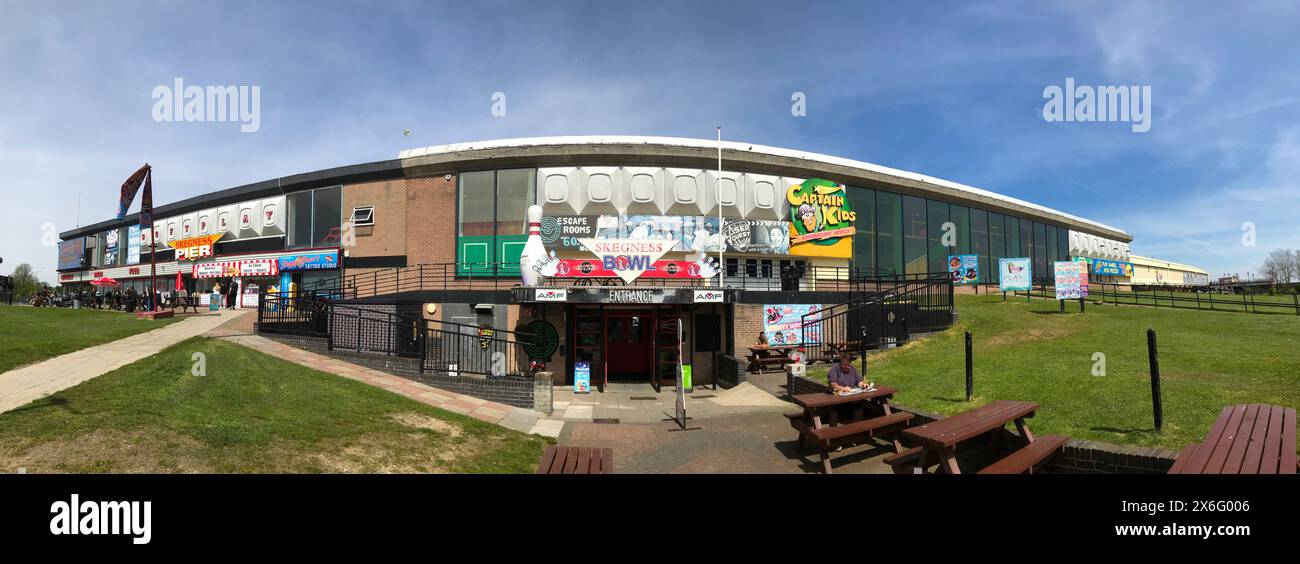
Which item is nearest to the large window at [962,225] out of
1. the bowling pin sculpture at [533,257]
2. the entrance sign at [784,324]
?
the entrance sign at [784,324]

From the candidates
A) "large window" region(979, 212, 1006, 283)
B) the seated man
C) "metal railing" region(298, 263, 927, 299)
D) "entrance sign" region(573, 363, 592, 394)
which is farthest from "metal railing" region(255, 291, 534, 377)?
"large window" region(979, 212, 1006, 283)

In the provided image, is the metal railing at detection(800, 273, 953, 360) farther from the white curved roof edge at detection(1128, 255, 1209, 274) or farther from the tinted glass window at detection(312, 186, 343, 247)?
the white curved roof edge at detection(1128, 255, 1209, 274)

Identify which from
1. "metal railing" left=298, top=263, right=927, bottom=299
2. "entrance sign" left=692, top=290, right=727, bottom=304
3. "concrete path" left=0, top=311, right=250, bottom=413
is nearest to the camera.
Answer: "concrete path" left=0, top=311, right=250, bottom=413

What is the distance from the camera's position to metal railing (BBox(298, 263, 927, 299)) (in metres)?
19.1

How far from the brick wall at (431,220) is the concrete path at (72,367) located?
409 inches

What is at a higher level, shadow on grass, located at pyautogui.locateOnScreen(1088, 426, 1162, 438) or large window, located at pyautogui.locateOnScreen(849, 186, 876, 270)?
large window, located at pyautogui.locateOnScreen(849, 186, 876, 270)

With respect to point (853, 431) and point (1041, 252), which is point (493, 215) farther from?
point (1041, 252)

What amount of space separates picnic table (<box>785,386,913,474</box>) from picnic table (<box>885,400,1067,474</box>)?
118cm

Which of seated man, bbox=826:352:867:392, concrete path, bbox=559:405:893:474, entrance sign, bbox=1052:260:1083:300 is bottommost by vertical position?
concrete path, bbox=559:405:893:474

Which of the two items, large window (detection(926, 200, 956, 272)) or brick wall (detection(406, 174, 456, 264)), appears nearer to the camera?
brick wall (detection(406, 174, 456, 264))

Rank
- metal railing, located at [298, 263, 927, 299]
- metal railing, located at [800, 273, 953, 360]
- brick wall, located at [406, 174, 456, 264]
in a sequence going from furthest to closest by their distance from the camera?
brick wall, located at [406, 174, 456, 264] → metal railing, located at [298, 263, 927, 299] → metal railing, located at [800, 273, 953, 360]

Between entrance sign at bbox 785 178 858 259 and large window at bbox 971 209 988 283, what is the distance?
41.2 feet

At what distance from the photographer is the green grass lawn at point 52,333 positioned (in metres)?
9.06

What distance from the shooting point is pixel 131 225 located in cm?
3966
